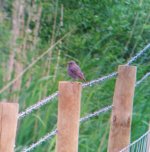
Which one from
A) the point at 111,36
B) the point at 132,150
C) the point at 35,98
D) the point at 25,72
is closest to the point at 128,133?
the point at 132,150

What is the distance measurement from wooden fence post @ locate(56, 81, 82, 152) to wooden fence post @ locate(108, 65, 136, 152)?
A: 2.85ft

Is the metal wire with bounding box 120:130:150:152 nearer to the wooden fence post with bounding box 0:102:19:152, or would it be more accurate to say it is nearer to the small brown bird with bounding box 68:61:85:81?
the small brown bird with bounding box 68:61:85:81

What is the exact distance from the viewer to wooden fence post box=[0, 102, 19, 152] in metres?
3.23

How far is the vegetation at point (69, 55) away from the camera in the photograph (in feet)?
17.6

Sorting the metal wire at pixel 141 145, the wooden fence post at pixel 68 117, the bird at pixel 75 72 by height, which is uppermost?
the bird at pixel 75 72

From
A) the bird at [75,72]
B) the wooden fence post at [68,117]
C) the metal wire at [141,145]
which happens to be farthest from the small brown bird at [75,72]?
the wooden fence post at [68,117]

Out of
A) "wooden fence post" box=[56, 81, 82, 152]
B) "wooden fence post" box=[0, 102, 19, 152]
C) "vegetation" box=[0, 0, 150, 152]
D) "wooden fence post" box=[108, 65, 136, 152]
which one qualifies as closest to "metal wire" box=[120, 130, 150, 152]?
"wooden fence post" box=[108, 65, 136, 152]

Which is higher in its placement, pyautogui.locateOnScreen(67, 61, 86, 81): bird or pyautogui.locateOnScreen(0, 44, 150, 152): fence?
pyautogui.locateOnScreen(67, 61, 86, 81): bird

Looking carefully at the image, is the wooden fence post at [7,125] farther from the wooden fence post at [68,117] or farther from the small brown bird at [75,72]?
the small brown bird at [75,72]

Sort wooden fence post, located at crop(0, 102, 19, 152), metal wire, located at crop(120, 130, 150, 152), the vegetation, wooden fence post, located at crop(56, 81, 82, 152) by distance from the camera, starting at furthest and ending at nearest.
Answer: the vegetation
metal wire, located at crop(120, 130, 150, 152)
wooden fence post, located at crop(56, 81, 82, 152)
wooden fence post, located at crop(0, 102, 19, 152)

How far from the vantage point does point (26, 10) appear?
678 centimetres

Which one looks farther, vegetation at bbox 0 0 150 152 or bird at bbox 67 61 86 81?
vegetation at bbox 0 0 150 152

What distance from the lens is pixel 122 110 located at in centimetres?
488

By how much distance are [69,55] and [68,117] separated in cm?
308
